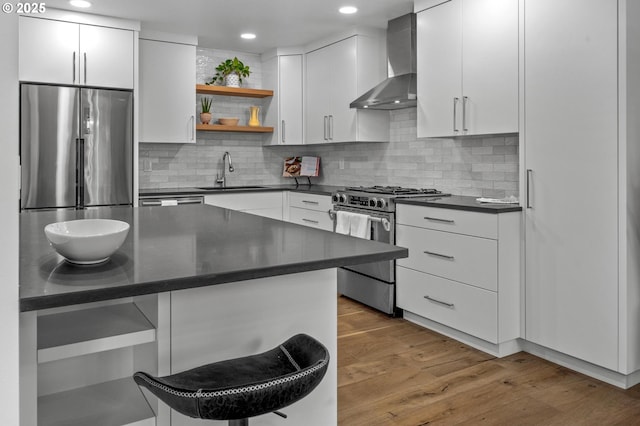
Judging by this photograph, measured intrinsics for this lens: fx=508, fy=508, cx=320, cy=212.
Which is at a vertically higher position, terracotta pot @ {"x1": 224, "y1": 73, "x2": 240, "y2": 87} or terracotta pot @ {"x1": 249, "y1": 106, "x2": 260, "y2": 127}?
terracotta pot @ {"x1": 224, "y1": 73, "x2": 240, "y2": 87}

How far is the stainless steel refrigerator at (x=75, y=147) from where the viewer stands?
3.89 m

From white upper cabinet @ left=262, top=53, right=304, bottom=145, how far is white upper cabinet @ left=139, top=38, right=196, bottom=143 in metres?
0.91

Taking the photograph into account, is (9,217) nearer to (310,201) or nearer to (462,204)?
(462,204)

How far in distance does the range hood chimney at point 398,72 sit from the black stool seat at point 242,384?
298cm

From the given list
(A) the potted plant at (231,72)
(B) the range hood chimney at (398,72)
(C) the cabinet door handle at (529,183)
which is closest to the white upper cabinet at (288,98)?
(A) the potted plant at (231,72)

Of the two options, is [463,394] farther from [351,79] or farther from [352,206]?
[351,79]

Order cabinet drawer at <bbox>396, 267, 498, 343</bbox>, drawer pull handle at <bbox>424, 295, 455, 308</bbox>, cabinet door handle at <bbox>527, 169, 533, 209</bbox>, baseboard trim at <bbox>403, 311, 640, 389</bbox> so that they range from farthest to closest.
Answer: drawer pull handle at <bbox>424, 295, 455, 308</bbox>, cabinet drawer at <bbox>396, 267, 498, 343</bbox>, cabinet door handle at <bbox>527, 169, 533, 209</bbox>, baseboard trim at <bbox>403, 311, 640, 389</bbox>

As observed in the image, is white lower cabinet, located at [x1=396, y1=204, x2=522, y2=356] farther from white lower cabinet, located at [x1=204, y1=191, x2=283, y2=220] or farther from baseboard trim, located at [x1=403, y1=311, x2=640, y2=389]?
white lower cabinet, located at [x1=204, y1=191, x2=283, y2=220]

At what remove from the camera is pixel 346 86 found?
473 centimetres

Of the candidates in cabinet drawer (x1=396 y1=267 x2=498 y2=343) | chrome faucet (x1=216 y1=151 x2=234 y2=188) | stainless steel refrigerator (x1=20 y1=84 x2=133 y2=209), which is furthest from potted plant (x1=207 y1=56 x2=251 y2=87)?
cabinet drawer (x1=396 y1=267 x2=498 y2=343)

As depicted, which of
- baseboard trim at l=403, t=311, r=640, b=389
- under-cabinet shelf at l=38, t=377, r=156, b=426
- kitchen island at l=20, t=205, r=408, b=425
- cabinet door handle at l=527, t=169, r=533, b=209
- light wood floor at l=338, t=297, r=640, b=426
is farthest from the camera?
cabinet door handle at l=527, t=169, r=533, b=209

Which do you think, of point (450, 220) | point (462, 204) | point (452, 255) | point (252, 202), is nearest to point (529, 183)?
point (462, 204)

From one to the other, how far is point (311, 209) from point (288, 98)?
4.29 feet

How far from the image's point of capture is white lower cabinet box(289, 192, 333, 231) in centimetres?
468
